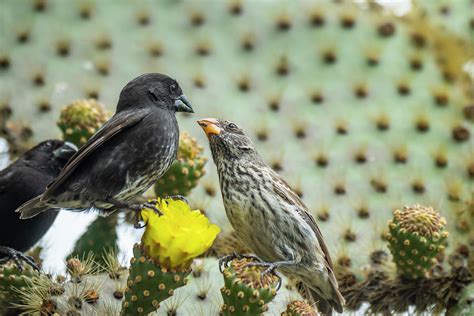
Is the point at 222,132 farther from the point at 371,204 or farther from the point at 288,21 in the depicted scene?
the point at 288,21

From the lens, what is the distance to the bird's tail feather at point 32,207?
149 inches

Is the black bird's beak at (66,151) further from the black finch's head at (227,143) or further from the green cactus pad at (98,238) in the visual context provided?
the black finch's head at (227,143)

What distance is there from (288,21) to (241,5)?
13.3 inches

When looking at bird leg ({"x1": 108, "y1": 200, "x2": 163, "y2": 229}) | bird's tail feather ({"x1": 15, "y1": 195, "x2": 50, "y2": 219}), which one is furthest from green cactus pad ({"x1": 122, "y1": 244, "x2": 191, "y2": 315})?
bird's tail feather ({"x1": 15, "y1": 195, "x2": 50, "y2": 219})

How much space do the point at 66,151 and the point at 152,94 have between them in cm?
79

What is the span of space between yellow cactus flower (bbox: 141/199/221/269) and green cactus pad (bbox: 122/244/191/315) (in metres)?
0.03

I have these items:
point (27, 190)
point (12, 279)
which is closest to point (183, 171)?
point (27, 190)

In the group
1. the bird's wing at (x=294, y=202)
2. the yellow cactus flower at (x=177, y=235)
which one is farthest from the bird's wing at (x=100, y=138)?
the bird's wing at (x=294, y=202)

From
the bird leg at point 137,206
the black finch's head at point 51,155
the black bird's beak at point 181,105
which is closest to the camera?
the bird leg at point 137,206

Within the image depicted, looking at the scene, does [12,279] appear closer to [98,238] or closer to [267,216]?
[98,238]

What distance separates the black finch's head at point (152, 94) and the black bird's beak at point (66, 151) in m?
0.66

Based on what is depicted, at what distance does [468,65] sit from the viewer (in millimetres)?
5945

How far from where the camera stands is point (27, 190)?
439cm

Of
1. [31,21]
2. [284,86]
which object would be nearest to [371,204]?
[284,86]
